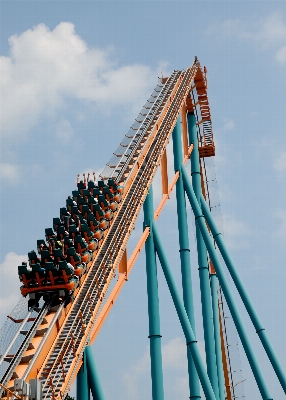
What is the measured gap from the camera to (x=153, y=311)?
520 inches

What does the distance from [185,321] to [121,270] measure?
5.77 feet

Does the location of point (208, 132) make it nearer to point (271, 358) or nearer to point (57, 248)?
point (271, 358)

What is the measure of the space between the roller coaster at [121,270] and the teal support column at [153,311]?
0.02 metres

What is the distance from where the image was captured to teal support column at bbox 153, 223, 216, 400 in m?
12.6

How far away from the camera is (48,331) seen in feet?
31.6

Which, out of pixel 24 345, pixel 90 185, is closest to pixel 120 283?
pixel 90 185

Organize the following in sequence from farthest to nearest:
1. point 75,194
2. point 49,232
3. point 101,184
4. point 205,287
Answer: point 205,287
point 75,194
point 101,184
point 49,232

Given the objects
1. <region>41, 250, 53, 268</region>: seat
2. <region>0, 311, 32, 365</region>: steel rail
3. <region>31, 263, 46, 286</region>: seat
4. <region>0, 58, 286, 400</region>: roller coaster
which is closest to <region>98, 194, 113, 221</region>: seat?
<region>0, 58, 286, 400</region>: roller coaster

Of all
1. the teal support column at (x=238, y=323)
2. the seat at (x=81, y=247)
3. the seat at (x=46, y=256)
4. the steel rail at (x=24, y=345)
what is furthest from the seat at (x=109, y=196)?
the steel rail at (x=24, y=345)

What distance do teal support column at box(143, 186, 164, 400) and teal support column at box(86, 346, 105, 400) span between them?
192 centimetres

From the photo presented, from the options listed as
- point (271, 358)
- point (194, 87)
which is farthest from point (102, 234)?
point (194, 87)

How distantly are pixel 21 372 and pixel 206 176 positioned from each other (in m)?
12.6

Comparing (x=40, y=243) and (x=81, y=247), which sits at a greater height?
(x=40, y=243)

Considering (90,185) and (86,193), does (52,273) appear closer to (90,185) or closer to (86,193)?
(86,193)
